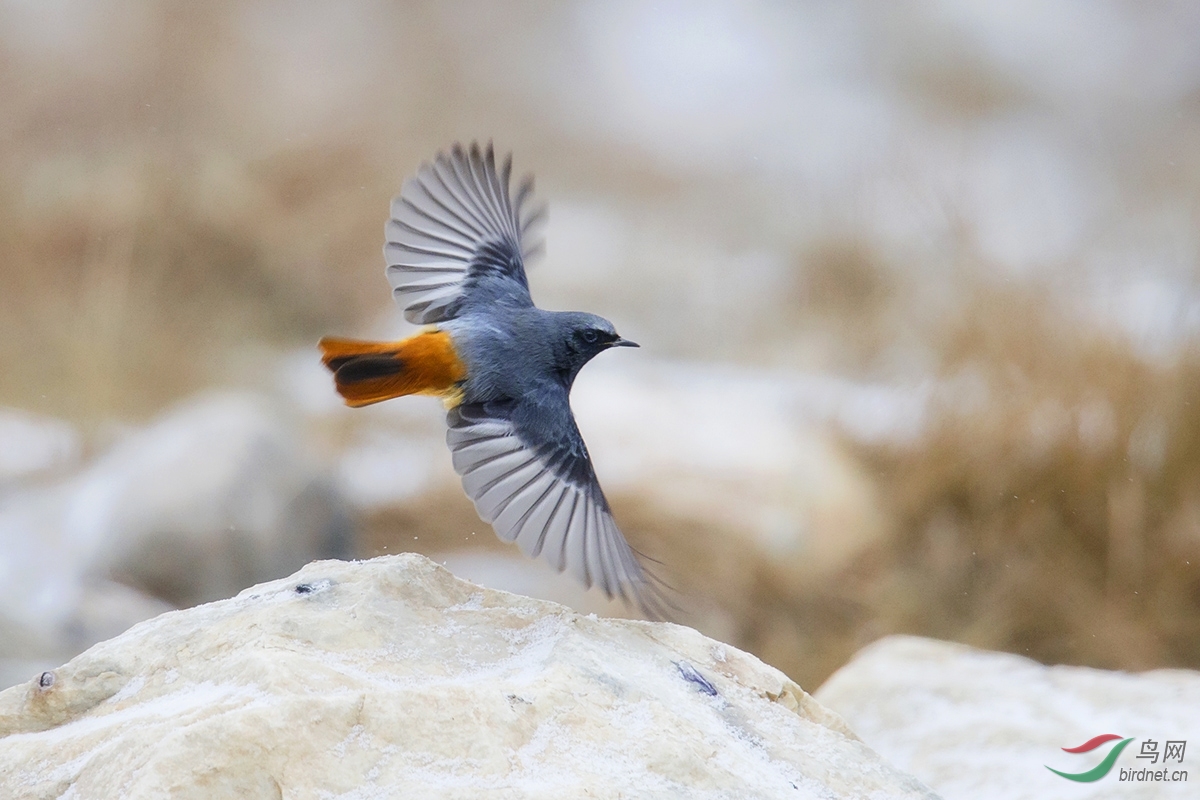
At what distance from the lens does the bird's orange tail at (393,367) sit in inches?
75.5

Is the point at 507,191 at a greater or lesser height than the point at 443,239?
greater

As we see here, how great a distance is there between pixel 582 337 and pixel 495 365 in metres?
0.20

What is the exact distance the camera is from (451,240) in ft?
7.54

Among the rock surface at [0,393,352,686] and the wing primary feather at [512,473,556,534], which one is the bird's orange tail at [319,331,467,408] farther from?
the rock surface at [0,393,352,686]

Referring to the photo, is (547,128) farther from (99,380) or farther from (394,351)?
(394,351)

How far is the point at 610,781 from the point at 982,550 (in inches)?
102

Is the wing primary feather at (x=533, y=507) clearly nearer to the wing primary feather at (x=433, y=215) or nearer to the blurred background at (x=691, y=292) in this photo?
the wing primary feather at (x=433, y=215)

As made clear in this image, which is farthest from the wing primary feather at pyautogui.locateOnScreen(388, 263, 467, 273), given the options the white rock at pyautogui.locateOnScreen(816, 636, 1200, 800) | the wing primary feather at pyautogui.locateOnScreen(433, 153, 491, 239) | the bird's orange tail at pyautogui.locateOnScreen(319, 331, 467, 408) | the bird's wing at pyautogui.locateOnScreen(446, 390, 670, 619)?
the white rock at pyautogui.locateOnScreen(816, 636, 1200, 800)

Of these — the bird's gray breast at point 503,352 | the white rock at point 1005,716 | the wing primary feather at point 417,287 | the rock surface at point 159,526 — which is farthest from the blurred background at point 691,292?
the bird's gray breast at point 503,352

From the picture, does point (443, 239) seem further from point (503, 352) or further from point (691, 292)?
point (691, 292)

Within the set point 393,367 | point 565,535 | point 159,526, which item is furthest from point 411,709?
point 159,526

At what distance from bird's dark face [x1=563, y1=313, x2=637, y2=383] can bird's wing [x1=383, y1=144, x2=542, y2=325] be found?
194mm

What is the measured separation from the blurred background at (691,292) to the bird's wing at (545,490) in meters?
1.56

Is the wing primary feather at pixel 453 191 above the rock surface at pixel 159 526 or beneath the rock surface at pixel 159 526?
above
